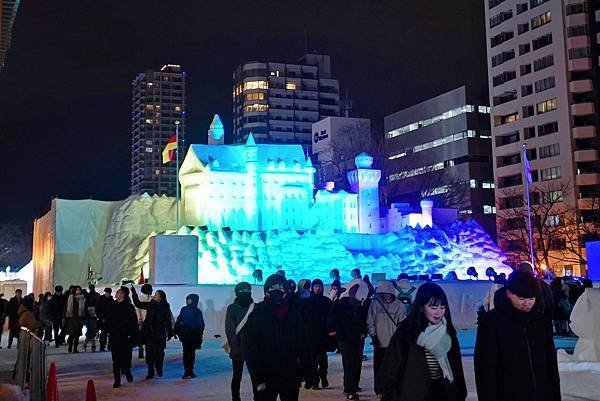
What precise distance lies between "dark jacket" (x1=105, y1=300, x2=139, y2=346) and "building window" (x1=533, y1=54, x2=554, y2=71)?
6343 cm

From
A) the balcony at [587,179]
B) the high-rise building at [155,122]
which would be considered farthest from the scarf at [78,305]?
the high-rise building at [155,122]

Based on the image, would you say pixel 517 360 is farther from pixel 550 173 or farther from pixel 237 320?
pixel 550 173

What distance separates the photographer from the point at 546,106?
6894cm

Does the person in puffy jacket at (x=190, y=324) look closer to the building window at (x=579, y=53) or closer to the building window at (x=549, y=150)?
the building window at (x=549, y=150)

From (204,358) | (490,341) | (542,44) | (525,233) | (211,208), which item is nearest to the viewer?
(490,341)

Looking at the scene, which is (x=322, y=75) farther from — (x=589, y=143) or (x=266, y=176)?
(x=266, y=176)

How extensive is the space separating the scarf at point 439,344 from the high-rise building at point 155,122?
165 meters

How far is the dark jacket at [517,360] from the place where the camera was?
5180 mm

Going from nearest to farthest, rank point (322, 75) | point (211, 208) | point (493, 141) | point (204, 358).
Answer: point (204, 358), point (211, 208), point (493, 141), point (322, 75)

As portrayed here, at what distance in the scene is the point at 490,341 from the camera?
5293 mm

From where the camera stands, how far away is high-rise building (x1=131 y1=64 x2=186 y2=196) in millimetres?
170500

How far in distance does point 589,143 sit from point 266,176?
35.8 metres

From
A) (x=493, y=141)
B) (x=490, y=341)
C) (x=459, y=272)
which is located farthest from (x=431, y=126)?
(x=490, y=341)

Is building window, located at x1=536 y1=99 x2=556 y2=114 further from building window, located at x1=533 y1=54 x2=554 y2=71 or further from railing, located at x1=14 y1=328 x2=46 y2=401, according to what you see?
railing, located at x1=14 y1=328 x2=46 y2=401
